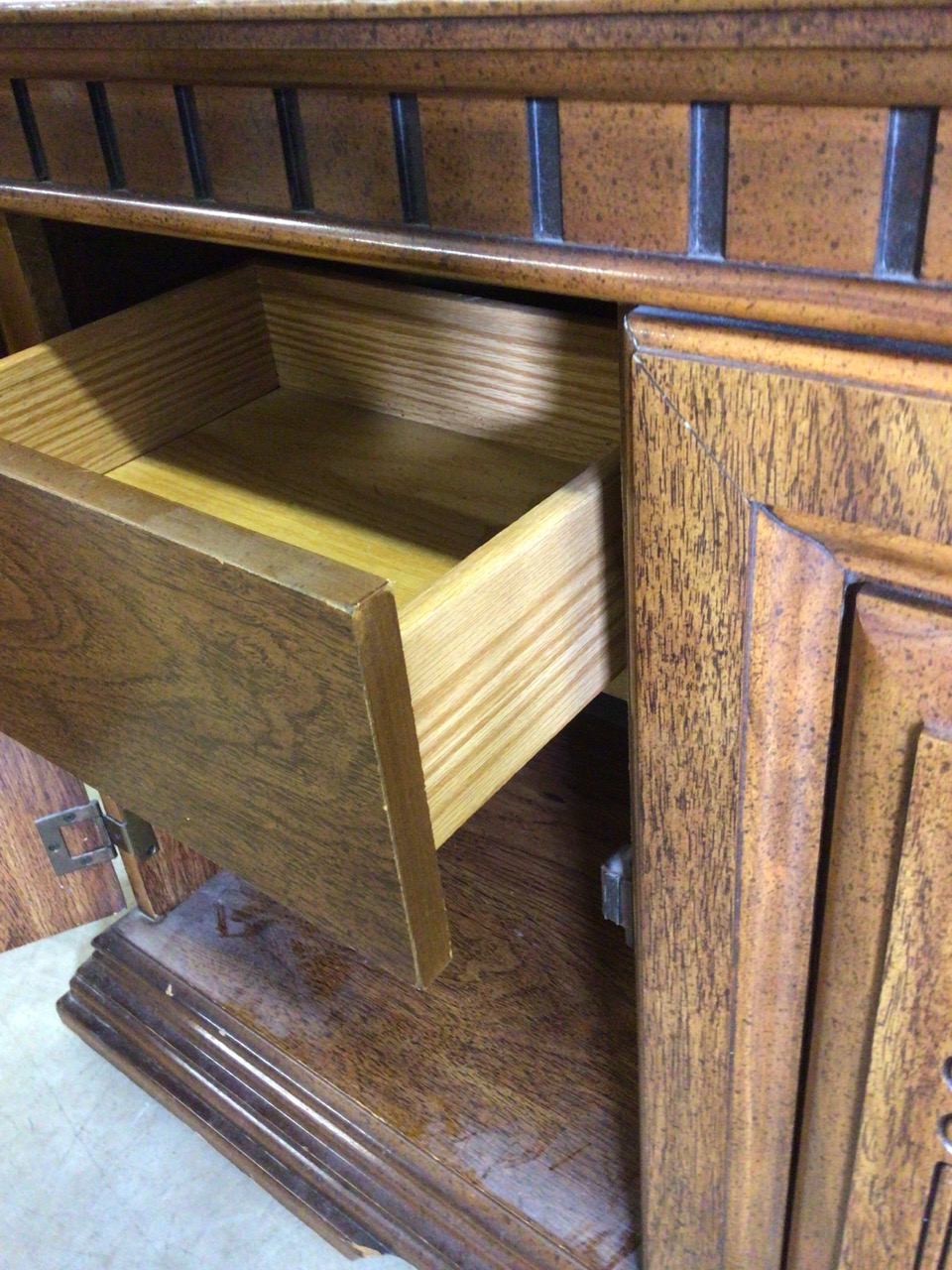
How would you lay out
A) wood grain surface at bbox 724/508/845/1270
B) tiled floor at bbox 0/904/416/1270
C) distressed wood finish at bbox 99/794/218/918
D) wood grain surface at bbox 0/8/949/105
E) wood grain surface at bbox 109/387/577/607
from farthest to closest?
distressed wood finish at bbox 99/794/218/918, tiled floor at bbox 0/904/416/1270, wood grain surface at bbox 109/387/577/607, wood grain surface at bbox 724/508/845/1270, wood grain surface at bbox 0/8/949/105

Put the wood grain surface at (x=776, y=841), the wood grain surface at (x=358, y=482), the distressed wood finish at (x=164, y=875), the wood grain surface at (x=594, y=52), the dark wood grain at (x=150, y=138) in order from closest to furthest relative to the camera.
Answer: the wood grain surface at (x=594, y=52) < the wood grain surface at (x=776, y=841) < the dark wood grain at (x=150, y=138) < the wood grain surface at (x=358, y=482) < the distressed wood finish at (x=164, y=875)

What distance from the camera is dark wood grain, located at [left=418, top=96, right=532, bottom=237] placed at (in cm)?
35

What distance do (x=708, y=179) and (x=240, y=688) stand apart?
239mm

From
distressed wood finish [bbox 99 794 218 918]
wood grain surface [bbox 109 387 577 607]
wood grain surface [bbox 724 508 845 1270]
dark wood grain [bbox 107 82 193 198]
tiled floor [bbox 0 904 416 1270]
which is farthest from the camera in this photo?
distressed wood finish [bbox 99 794 218 918]

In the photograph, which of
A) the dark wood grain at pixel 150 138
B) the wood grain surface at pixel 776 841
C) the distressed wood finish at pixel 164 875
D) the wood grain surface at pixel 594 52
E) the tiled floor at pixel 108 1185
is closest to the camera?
the wood grain surface at pixel 594 52

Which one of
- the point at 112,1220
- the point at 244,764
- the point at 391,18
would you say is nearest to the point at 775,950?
the point at 244,764

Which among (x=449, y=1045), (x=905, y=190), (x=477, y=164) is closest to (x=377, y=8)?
(x=477, y=164)

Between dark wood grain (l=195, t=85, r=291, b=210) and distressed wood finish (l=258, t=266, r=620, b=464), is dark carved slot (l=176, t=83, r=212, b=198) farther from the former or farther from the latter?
distressed wood finish (l=258, t=266, r=620, b=464)

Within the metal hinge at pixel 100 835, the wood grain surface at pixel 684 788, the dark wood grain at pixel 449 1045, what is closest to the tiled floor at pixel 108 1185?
the dark wood grain at pixel 449 1045

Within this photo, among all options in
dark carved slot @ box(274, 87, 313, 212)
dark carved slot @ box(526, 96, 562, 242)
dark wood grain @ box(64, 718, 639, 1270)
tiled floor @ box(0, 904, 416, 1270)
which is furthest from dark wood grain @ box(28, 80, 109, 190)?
tiled floor @ box(0, 904, 416, 1270)

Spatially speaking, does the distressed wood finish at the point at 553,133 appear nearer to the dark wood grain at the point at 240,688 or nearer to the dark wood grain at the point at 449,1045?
the dark wood grain at the point at 240,688

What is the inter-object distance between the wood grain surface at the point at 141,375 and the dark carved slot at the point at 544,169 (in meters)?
0.40

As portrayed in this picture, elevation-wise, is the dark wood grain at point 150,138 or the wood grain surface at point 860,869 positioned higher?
the dark wood grain at point 150,138

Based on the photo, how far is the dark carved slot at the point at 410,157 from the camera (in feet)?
1.22
